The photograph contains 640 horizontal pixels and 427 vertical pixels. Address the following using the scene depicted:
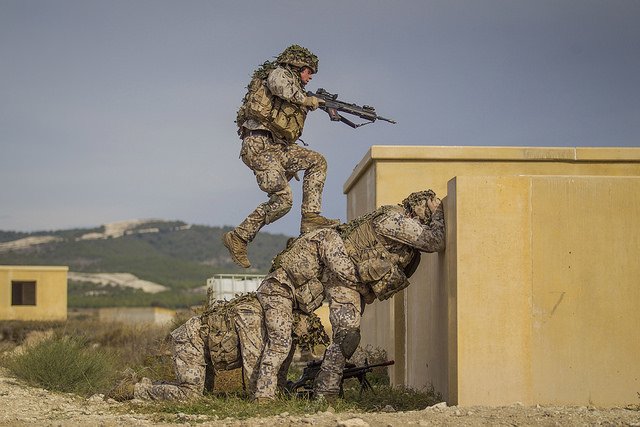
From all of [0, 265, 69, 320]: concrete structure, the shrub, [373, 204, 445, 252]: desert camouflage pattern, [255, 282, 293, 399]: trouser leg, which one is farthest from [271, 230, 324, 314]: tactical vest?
[0, 265, 69, 320]: concrete structure

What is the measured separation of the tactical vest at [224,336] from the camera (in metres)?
10.0

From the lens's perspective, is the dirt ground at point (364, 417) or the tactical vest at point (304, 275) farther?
the tactical vest at point (304, 275)

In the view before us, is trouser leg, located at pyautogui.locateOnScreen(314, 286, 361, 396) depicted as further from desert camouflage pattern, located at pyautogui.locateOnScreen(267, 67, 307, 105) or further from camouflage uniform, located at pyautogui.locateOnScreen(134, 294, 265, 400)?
desert camouflage pattern, located at pyautogui.locateOnScreen(267, 67, 307, 105)

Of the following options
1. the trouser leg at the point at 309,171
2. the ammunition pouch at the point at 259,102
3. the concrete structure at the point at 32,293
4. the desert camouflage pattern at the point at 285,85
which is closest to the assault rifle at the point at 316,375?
the trouser leg at the point at 309,171

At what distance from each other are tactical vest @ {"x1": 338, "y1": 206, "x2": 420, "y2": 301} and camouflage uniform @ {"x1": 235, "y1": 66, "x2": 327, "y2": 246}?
2.86 ft

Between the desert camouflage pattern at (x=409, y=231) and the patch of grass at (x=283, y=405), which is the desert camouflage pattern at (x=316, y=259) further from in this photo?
the patch of grass at (x=283, y=405)

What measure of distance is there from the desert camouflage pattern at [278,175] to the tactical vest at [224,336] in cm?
87

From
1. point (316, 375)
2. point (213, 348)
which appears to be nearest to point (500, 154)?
point (316, 375)

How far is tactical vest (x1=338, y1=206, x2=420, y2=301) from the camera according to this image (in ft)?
31.3

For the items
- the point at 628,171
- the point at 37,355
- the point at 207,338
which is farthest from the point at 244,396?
the point at 628,171

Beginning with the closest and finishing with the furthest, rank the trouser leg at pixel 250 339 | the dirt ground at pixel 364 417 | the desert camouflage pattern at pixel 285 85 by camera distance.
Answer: the dirt ground at pixel 364 417, the trouser leg at pixel 250 339, the desert camouflage pattern at pixel 285 85

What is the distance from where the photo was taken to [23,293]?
117 feet

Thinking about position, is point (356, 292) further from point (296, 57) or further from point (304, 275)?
point (296, 57)

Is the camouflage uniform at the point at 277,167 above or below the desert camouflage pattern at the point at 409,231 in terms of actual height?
above
